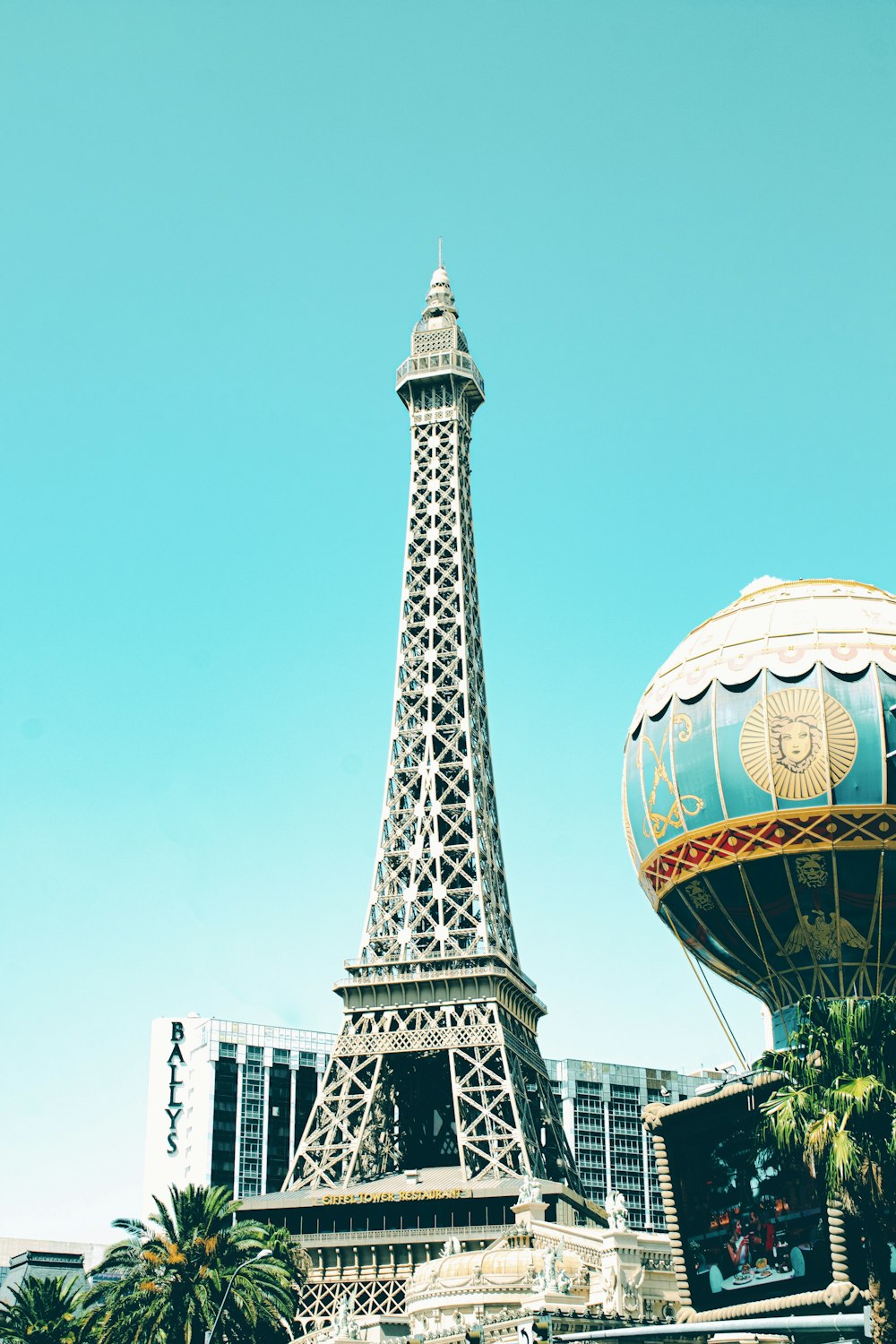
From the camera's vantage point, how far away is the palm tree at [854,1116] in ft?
121

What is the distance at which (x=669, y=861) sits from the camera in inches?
2056

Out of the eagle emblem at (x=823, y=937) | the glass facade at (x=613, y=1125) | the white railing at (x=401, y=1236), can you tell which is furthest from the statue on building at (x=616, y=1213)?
the glass facade at (x=613, y=1125)

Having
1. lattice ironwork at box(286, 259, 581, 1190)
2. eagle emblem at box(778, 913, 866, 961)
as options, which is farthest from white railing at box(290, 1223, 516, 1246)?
eagle emblem at box(778, 913, 866, 961)

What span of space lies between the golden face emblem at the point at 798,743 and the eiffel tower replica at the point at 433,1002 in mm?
38775

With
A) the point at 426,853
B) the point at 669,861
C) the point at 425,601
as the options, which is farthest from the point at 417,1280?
the point at 425,601

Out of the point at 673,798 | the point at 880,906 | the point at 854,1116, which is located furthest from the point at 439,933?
the point at 854,1116

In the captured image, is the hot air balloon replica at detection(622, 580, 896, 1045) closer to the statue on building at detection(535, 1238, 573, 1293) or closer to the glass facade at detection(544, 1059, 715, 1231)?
the statue on building at detection(535, 1238, 573, 1293)

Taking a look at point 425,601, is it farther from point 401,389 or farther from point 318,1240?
point 318,1240

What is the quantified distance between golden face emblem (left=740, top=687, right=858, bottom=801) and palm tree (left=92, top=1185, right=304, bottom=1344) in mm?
26883

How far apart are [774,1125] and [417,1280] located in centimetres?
2226

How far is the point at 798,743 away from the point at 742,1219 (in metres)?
14.1

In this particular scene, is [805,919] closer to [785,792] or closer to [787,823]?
[787,823]

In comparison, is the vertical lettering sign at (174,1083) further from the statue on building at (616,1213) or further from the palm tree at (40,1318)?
the statue on building at (616,1213)

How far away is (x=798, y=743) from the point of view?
4881 cm
